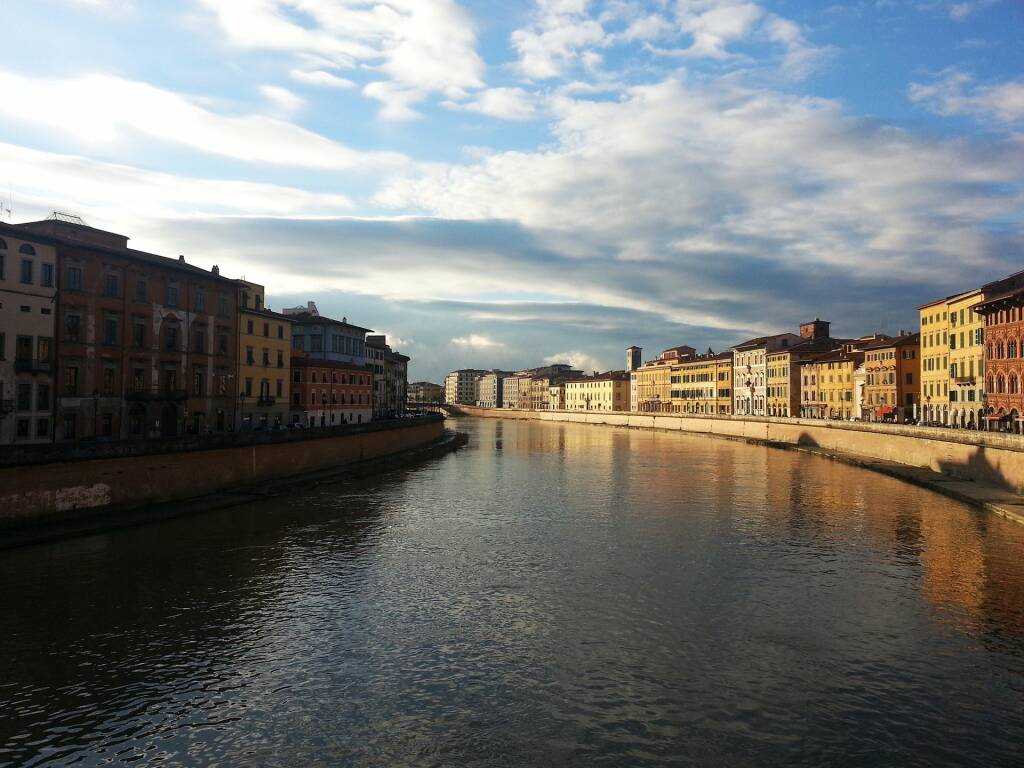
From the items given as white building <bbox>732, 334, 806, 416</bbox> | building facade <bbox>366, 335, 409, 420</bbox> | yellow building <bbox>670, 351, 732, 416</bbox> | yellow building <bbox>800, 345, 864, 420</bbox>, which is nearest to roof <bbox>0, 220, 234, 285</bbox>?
building facade <bbox>366, 335, 409, 420</bbox>

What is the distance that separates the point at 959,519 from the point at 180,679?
38.7m

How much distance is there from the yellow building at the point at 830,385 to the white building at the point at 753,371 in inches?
392

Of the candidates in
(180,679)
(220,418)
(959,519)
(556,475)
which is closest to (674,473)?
(556,475)

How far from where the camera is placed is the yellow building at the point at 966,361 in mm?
66312

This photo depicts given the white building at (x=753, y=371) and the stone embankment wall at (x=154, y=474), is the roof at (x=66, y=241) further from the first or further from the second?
the white building at (x=753, y=371)

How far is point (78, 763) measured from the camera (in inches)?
527

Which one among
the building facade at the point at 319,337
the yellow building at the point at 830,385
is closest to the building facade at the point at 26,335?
the building facade at the point at 319,337

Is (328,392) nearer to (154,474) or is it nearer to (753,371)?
(154,474)

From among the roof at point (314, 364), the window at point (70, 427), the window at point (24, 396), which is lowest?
the window at point (70, 427)

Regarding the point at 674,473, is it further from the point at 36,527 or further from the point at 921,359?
the point at 36,527

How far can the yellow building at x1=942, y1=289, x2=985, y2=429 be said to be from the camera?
66312mm

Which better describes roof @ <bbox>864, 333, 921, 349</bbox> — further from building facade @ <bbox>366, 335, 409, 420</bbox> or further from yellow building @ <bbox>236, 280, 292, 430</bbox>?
yellow building @ <bbox>236, 280, 292, 430</bbox>

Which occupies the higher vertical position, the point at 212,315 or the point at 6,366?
the point at 212,315

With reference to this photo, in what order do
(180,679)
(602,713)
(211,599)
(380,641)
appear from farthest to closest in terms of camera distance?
1. (211,599)
2. (380,641)
3. (180,679)
4. (602,713)
